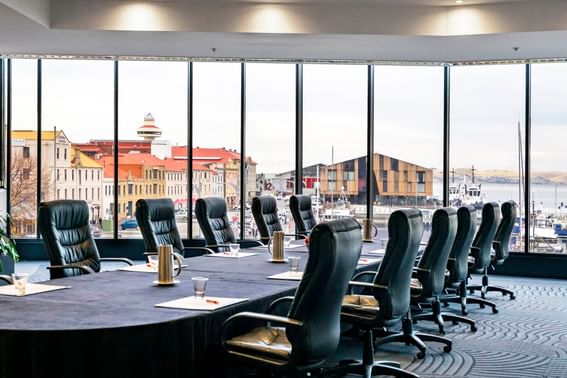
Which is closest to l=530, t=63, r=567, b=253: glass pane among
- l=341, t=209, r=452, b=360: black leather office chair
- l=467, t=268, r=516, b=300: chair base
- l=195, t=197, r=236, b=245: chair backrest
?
l=467, t=268, r=516, b=300: chair base

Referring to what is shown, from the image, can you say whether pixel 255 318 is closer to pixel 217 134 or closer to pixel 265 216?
pixel 265 216

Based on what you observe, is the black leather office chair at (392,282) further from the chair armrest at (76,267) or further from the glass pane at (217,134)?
the glass pane at (217,134)

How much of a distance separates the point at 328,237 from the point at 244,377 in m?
1.19

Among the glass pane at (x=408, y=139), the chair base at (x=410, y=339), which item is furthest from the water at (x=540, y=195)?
the chair base at (x=410, y=339)

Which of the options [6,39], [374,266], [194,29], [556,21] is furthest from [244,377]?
[6,39]

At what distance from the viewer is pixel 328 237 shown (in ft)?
10.3

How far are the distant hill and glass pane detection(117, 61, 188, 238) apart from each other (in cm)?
386

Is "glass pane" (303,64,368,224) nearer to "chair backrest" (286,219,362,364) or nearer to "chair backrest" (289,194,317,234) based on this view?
"chair backrest" (289,194,317,234)

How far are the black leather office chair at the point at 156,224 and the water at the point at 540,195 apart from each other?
17.4 feet

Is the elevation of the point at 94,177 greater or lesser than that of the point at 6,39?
lesser

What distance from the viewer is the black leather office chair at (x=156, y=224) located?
20.3 ft

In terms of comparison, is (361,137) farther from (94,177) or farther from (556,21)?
(94,177)

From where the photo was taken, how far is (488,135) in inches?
406

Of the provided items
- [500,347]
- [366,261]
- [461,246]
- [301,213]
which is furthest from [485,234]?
[301,213]
